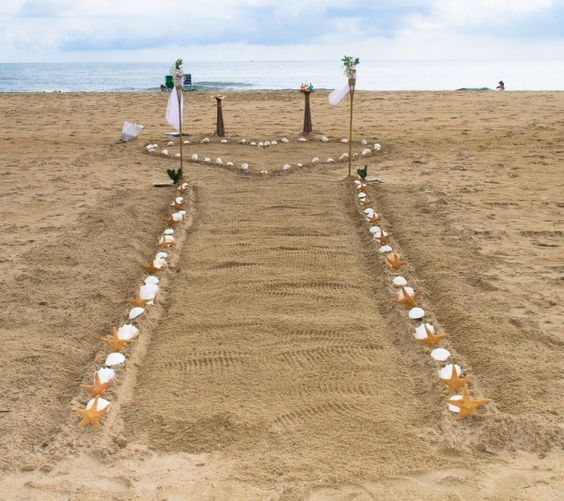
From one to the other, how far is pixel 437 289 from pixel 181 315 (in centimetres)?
184

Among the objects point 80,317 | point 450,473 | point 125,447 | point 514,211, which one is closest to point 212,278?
point 80,317

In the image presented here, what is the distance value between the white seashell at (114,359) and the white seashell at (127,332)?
254 mm

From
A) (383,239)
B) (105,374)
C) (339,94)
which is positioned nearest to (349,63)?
(339,94)

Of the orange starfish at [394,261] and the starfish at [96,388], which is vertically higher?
the orange starfish at [394,261]

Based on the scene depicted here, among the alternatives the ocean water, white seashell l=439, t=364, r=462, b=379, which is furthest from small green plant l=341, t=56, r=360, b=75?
the ocean water

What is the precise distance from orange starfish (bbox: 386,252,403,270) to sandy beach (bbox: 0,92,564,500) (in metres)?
0.13

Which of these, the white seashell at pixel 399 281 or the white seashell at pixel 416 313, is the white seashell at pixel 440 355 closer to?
the white seashell at pixel 416 313

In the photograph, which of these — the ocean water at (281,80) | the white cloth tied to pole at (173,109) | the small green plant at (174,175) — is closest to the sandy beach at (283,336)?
the small green plant at (174,175)

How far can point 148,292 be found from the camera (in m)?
4.44

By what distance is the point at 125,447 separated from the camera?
2.90m

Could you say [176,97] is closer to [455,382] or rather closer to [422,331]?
[422,331]

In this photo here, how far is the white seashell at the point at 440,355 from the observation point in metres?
3.56

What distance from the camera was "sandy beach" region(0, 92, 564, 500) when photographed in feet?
8.91

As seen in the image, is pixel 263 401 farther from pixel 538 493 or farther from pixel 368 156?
pixel 368 156
